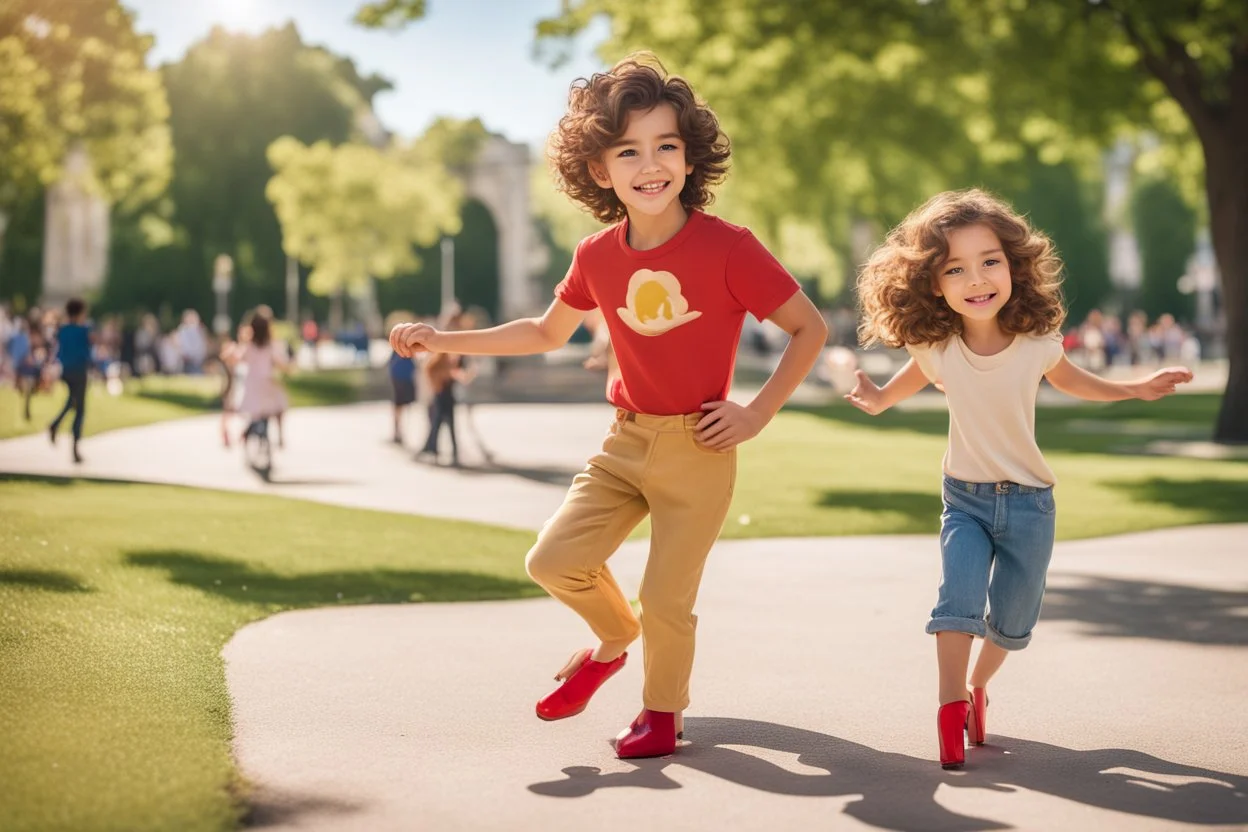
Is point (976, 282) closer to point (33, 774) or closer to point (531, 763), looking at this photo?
point (531, 763)

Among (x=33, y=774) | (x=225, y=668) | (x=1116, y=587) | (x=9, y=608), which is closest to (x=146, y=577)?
(x=9, y=608)

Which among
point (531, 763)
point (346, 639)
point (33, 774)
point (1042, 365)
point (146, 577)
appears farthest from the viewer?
point (146, 577)

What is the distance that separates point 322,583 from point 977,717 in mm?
4586

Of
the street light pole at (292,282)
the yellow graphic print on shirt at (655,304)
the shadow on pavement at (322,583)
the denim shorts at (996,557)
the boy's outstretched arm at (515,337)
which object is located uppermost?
the street light pole at (292,282)

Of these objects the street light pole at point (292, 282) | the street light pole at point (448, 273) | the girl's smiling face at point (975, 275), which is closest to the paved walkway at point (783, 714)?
the girl's smiling face at point (975, 275)

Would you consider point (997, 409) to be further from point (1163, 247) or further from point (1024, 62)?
point (1163, 247)

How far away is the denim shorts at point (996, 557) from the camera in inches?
190

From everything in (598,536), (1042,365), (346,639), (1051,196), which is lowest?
(346,639)

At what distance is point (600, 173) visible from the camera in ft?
16.3

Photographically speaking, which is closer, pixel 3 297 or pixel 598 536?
pixel 598 536

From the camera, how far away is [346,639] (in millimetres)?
6840

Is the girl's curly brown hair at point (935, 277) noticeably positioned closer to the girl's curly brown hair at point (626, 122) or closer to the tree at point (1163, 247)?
the girl's curly brown hair at point (626, 122)

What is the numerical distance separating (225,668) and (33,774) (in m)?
1.80

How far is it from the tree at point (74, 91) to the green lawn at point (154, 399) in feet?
15.8
